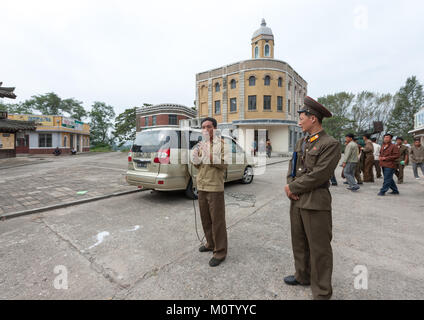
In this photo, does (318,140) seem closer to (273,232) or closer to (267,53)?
(273,232)

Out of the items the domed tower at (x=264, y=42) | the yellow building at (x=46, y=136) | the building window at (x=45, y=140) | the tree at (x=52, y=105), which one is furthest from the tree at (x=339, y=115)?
the tree at (x=52, y=105)

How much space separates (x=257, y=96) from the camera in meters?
27.6

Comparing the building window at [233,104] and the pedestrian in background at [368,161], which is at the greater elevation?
the building window at [233,104]

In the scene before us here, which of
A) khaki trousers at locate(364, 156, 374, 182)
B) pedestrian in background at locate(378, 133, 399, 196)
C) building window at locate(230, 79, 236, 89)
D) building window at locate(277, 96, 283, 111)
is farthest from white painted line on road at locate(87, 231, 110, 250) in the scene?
building window at locate(230, 79, 236, 89)

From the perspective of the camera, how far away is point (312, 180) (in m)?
1.89

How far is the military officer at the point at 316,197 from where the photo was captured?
74.6 inches

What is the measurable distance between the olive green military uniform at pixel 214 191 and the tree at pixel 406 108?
5575 centimetres

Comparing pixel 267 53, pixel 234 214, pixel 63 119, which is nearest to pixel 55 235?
pixel 234 214

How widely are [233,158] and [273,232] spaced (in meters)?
3.48

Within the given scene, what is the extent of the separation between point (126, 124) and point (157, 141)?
4858cm

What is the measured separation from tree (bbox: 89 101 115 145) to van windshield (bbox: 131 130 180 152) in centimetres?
5746

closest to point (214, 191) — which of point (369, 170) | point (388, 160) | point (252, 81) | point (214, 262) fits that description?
point (214, 262)

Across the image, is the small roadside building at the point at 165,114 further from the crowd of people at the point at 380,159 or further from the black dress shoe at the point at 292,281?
the black dress shoe at the point at 292,281

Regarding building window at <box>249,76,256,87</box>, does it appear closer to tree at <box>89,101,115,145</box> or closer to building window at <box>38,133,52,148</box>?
building window at <box>38,133,52,148</box>
